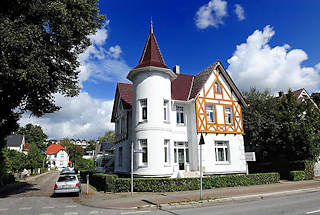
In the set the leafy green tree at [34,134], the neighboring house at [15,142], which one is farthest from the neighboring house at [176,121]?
the leafy green tree at [34,134]

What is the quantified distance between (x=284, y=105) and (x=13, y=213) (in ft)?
83.7

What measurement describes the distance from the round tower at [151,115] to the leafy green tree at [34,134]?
274ft

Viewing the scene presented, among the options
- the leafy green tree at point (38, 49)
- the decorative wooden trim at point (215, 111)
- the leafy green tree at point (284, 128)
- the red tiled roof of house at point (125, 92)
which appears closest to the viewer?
the leafy green tree at point (38, 49)

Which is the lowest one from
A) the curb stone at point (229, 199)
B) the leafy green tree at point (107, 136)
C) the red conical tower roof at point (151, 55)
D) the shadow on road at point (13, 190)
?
the shadow on road at point (13, 190)

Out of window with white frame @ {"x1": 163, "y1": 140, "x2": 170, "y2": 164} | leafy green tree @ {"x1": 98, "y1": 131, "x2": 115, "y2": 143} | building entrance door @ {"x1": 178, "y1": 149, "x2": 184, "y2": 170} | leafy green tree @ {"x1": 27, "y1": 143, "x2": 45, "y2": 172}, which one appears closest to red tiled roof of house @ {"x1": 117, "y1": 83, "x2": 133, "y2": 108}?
window with white frame @ {"x1": 163, "y1": 140, "x2": 170, "y2": 164}

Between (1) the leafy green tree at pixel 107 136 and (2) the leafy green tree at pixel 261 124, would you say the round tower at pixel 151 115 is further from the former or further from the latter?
(1) the leafy green tree at pixel 107 136

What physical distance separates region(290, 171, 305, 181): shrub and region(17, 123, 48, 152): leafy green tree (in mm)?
90286

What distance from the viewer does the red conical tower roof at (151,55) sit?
1912 centimetres

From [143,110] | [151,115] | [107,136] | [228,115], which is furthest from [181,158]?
[107,136]

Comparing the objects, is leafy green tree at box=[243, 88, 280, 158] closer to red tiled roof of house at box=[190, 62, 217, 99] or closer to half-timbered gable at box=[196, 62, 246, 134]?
half-timbered gable at box=[196, 62, 246, 134]

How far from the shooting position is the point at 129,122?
830 inches

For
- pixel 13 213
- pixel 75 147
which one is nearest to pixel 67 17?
pixel 13 213

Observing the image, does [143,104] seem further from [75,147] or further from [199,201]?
[75,147]

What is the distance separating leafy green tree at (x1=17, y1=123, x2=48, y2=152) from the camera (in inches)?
3386
